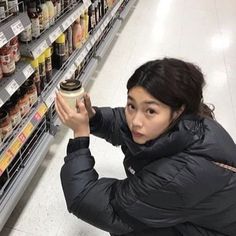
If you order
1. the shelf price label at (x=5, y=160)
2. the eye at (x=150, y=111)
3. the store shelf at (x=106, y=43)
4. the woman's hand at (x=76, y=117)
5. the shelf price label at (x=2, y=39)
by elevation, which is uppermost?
the shelf price label at (x=2, y=39)

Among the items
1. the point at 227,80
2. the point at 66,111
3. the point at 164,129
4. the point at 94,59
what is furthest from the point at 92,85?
the point at 164,129

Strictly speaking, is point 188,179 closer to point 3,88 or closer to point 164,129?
point 164,129

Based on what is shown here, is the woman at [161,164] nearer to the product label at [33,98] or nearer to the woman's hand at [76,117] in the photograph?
the woman's hand at [76,117]

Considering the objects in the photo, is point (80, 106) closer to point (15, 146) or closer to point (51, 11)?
point (15, 146)

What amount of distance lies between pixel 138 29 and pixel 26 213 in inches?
123

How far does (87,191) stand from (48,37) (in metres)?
0.92

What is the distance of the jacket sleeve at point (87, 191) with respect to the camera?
3.92ft

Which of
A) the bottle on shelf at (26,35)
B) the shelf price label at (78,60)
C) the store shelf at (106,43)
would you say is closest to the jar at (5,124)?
the bottle on shelf at (26,35)

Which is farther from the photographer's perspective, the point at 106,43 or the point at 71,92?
the point at 106,43

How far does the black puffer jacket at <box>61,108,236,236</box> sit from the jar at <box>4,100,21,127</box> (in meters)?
0.46

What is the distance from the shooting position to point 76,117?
4.16ft

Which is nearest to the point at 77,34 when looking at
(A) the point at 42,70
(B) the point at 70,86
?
(A) the point at 42,70

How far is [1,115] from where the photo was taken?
153 cm

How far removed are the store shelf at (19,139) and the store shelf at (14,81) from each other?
24 centimetres
